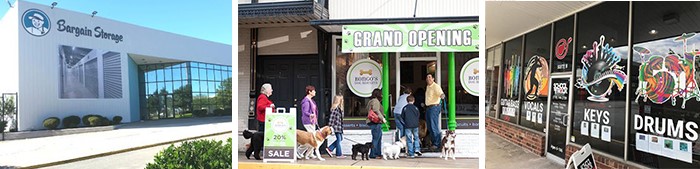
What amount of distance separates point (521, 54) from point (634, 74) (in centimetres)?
193

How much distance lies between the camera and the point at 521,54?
505 centimetres

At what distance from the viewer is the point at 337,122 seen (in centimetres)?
460

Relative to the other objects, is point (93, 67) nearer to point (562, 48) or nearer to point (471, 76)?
point (471, 76)

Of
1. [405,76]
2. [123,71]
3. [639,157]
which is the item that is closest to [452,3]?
[405,76]

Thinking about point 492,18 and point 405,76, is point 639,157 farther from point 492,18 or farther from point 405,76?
point 405,76

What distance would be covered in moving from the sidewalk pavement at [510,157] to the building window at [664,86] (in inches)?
44.8

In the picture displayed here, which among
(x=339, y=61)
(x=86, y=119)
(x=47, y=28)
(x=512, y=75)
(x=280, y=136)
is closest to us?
(x=280, y=136)

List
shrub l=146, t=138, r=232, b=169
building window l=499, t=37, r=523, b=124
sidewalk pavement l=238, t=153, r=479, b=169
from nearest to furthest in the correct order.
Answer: shrub l=146, t=138, r=232, b=169
sidewalk pavement l=238, t=153, r=479, b=169
building window l=499, t=37, r=523, b=124

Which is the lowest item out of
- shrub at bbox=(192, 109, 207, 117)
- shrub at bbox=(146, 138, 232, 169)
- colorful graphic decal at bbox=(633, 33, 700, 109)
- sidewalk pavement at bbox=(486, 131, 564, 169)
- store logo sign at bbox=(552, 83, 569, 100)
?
sidewalk pavement at bbox=(486, 131, 564, 169)

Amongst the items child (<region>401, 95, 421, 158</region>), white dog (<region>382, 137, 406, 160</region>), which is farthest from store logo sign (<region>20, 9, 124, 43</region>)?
child (<region>401, 95, 421, 158</region>)

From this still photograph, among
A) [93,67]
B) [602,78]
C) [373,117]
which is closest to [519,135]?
[602,78]

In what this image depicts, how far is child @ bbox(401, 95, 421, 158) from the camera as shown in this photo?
14.4ft

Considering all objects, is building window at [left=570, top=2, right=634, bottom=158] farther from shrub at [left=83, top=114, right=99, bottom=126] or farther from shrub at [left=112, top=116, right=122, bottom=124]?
shrub at [left=83, top=114, right=99, bottom=126]

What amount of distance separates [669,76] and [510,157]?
6.29 feet
